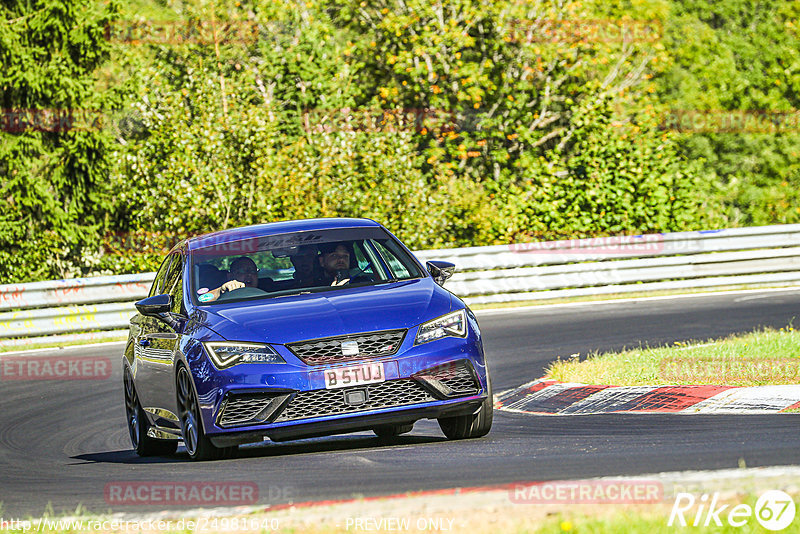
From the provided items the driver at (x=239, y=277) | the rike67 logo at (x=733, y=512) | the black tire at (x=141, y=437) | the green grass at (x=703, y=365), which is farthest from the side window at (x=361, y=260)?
the rike67 logo at (x=733, y=512)

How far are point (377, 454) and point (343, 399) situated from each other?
46 centimetres

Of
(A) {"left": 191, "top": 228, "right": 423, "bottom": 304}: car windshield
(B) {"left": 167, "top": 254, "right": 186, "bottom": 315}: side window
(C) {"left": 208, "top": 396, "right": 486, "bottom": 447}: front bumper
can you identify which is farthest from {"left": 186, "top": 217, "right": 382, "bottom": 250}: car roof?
(C) {"left": 208, "top": 396, "right": 486, "bottom": 447}: front bumper

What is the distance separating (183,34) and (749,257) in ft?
57.6

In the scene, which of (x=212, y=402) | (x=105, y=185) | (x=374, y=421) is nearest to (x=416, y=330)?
(x=374, y=421)

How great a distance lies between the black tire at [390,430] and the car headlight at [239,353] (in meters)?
1.87

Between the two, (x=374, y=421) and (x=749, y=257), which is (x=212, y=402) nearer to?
(x=374, y=421)

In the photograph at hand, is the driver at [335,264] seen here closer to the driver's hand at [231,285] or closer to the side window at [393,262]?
the side window at [393,262]

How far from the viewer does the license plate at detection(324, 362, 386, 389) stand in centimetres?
766

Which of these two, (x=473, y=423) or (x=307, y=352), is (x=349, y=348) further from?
(x=473, y=423)

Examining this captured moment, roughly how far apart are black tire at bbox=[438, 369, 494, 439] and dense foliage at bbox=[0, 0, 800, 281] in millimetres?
15011

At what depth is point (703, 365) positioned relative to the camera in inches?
434

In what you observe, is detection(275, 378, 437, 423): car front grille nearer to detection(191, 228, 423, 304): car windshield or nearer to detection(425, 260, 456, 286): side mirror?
detection(191, 228, 423, 304): car windshield

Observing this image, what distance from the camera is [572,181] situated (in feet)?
80.9

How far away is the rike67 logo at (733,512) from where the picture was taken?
15.5ft
